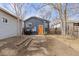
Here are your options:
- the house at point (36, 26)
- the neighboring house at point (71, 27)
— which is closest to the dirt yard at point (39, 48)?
the house at point (36, 26)

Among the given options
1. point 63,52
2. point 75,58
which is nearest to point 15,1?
point 63,52

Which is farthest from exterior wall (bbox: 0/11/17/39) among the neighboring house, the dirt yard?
the neighboring house

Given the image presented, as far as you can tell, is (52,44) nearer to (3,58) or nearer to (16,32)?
(16,32)

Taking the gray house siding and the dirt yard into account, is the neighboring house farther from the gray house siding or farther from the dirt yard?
the dirt yard

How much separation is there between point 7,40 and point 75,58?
4.04 feet

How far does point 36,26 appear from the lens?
3.08 meters

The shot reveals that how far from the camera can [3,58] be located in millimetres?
2973

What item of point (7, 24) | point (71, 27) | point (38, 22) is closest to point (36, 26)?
point (38, 22)

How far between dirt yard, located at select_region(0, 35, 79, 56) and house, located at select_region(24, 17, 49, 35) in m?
0.09

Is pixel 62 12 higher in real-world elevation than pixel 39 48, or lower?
higher

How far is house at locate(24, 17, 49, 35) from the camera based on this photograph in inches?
120

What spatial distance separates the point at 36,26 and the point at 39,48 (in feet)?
1.32

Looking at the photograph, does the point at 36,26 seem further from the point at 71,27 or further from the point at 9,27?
the point at 71,27

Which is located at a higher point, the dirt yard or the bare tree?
the bare tree
